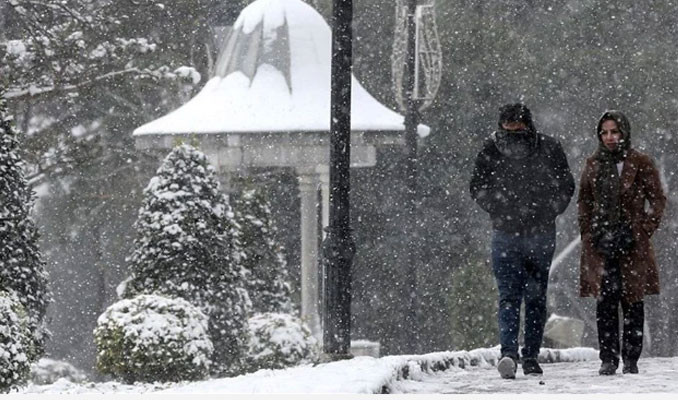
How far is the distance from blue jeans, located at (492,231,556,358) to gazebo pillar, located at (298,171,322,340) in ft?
41.8

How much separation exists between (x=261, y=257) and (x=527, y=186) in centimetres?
1116

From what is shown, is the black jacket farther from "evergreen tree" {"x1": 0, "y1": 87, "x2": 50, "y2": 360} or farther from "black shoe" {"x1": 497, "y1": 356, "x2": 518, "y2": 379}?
"evergreen tree" {"x1": 0, "y1": 87, "x2": 50, "y2": 360}

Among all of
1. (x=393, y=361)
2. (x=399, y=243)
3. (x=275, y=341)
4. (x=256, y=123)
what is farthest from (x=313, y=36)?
(x=393, y=361)

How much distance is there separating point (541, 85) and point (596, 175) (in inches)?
1048

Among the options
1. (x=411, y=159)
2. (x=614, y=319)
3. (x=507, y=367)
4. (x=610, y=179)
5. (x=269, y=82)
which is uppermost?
(x=269, y=82)

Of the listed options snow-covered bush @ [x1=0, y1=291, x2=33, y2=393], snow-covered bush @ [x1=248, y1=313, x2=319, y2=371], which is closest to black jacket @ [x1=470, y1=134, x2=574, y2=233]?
snow-covered bush @ [x1=0, y1=291, x2=33, y2=393]

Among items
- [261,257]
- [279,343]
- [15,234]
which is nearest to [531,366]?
[15,234]

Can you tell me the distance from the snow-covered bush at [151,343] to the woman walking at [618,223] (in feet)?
17.6

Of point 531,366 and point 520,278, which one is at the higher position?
point 520,278

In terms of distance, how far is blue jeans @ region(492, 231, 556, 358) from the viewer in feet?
31.4

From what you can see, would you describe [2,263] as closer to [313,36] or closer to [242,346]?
[242,346]

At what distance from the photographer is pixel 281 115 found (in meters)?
23.2

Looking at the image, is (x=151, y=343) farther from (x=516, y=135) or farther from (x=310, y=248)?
(x=310, y=248)

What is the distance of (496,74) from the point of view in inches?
1401
